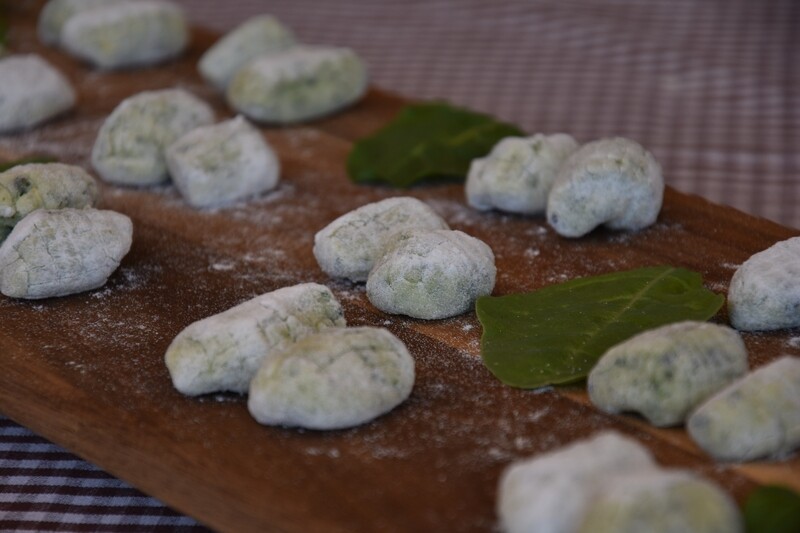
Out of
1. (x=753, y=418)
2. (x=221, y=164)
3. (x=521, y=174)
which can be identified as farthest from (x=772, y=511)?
(x=221, y=164)

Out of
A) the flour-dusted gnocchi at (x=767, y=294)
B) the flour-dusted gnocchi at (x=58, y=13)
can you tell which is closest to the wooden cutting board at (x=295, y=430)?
the flour-dusted gnocchi at (x=767, y=294)

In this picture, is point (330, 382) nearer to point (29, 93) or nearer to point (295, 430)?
point (295, 430)

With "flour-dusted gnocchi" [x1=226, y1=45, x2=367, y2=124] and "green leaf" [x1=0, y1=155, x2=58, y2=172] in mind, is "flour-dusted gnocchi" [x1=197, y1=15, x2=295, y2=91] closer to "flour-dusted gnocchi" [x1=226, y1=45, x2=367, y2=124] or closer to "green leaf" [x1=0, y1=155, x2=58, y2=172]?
"flour-dusted gnocchi" [x1=226, y1=45, x2=367, y2=124]

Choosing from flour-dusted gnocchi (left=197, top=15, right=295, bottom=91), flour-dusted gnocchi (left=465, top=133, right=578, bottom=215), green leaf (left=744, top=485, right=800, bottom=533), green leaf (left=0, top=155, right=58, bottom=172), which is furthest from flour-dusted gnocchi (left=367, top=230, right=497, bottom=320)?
flour-dusted gnocchi (left=197, top=15, right=295, bottom=91)

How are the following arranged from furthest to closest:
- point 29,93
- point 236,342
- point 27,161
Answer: point 29,93
point 27,161
point 236,342

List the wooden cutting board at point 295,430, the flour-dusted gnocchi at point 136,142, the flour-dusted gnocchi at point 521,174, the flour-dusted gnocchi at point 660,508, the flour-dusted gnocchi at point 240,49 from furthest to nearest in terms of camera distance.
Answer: the flour-dusted gnocchi at point 240,49 → the flour-dusted gnocchi at point 136,142 → the flour-dusted gnocchi at point 521,174 → the wooden cutting board at point 295,430 → the flour-dusted gnocchi at point 660,508

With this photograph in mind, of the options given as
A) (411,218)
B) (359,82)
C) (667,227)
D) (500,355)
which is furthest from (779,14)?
(500,355)

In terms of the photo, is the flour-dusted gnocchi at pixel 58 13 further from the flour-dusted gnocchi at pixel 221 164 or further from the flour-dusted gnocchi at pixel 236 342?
the flour-dusted gnocchi at pixel 236 342
